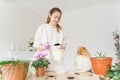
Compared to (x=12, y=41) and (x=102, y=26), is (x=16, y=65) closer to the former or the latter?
(x=12, y=41)

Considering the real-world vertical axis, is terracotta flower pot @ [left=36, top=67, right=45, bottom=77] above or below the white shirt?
below

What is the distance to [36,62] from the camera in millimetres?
1119

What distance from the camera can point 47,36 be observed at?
4.80 feet

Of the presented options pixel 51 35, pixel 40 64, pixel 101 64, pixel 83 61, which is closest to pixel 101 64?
pixel 101 64

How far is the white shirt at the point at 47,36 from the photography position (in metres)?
1.43

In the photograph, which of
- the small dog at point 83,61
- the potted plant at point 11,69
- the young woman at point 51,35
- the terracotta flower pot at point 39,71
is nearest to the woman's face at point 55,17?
the young woman at point 51,35

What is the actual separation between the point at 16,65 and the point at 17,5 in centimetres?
285

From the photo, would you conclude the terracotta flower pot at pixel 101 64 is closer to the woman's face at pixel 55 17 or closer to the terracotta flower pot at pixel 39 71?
the terracotta flower pot at pixel 39 71

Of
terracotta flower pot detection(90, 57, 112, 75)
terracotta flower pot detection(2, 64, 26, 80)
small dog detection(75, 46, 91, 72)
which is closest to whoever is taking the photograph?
terracotta flower pot detection(2, 64, 26, 80)

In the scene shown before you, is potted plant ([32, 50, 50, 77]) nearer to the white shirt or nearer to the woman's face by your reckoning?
the white shirt

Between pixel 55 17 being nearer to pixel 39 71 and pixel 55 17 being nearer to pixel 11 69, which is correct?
pixel 39 71

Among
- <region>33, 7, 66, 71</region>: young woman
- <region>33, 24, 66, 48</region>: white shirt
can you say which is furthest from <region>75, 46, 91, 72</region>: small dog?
<region>33, 24, 66, 48</region>: white shirt

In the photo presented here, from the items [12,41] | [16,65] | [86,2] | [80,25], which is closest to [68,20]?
[80,25]

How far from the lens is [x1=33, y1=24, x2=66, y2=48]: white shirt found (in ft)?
4.68
